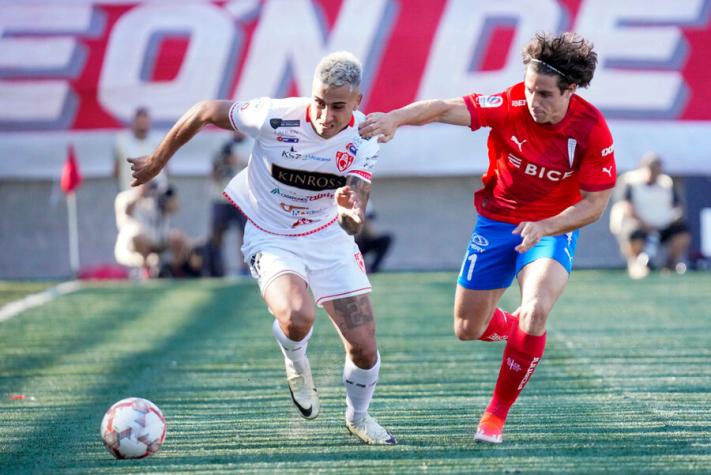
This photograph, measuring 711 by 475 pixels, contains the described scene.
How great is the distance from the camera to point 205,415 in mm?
6727

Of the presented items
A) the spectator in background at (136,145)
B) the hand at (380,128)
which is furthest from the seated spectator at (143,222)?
the hand at (380,128)

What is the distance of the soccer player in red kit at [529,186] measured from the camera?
591 cm

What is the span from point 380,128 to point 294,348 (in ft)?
3.80

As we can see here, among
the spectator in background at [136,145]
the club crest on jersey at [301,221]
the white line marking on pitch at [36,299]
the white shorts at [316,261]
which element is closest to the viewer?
the white shorts at [316,261]

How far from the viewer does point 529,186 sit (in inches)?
253

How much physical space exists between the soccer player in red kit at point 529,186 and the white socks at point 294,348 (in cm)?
95

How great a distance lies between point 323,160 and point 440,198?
35.9ft

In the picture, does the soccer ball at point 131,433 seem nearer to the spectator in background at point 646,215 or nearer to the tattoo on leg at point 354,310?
the tattoo on leg at point 354,310

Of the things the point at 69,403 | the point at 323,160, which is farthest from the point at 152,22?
the point at 323,160

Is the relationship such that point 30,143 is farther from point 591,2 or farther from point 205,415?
point 205,415

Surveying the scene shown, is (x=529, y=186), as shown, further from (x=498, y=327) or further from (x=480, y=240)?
(x=498, y=327)

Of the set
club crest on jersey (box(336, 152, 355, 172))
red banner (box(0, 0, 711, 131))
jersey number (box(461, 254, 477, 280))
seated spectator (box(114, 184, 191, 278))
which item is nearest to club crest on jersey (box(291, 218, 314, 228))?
club crest on jersey (box(336, 152, 355, 172))

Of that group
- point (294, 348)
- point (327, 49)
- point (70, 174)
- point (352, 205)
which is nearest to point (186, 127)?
point (352, 205)

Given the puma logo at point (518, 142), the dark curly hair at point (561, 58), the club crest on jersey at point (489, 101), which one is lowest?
the puma logo at point (518, 142)
